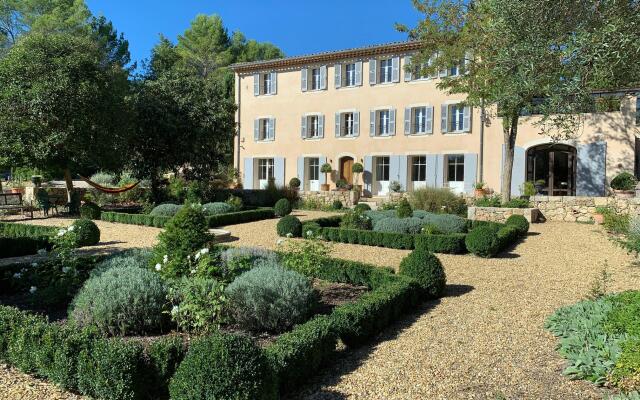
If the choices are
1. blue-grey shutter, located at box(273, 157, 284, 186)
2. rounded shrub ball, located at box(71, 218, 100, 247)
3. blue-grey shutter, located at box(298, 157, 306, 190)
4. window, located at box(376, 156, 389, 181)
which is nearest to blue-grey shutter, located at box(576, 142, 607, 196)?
window, located at box(376, 156, 389, 181)

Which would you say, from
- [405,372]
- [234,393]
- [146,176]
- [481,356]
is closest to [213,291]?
[234,393]

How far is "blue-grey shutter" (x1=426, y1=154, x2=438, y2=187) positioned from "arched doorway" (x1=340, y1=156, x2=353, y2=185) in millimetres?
3919

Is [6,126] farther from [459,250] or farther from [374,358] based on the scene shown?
[374,358]

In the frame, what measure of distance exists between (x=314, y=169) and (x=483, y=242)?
52.1 feet

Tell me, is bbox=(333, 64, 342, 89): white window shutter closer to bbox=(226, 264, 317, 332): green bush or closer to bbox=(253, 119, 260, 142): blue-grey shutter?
bbox=(253, 119, 260, 142): blue-grey shutter

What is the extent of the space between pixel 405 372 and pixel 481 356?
0.81 metres

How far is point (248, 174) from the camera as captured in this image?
26.0m

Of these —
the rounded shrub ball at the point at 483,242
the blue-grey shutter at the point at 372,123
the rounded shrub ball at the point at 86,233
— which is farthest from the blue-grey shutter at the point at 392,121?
the rounded shrub ball at the point at 86,233

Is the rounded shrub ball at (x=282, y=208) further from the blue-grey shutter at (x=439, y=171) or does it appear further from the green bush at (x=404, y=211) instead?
the blue-grey shutter at (x=439, y=171)

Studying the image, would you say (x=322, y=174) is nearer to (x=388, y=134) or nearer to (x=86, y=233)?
(x=388, y=134)

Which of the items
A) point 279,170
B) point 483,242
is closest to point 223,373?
point 483,242

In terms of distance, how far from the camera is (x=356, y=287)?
6.68m

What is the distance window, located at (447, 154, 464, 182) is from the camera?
20.8 metres

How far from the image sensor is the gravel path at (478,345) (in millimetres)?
3617
